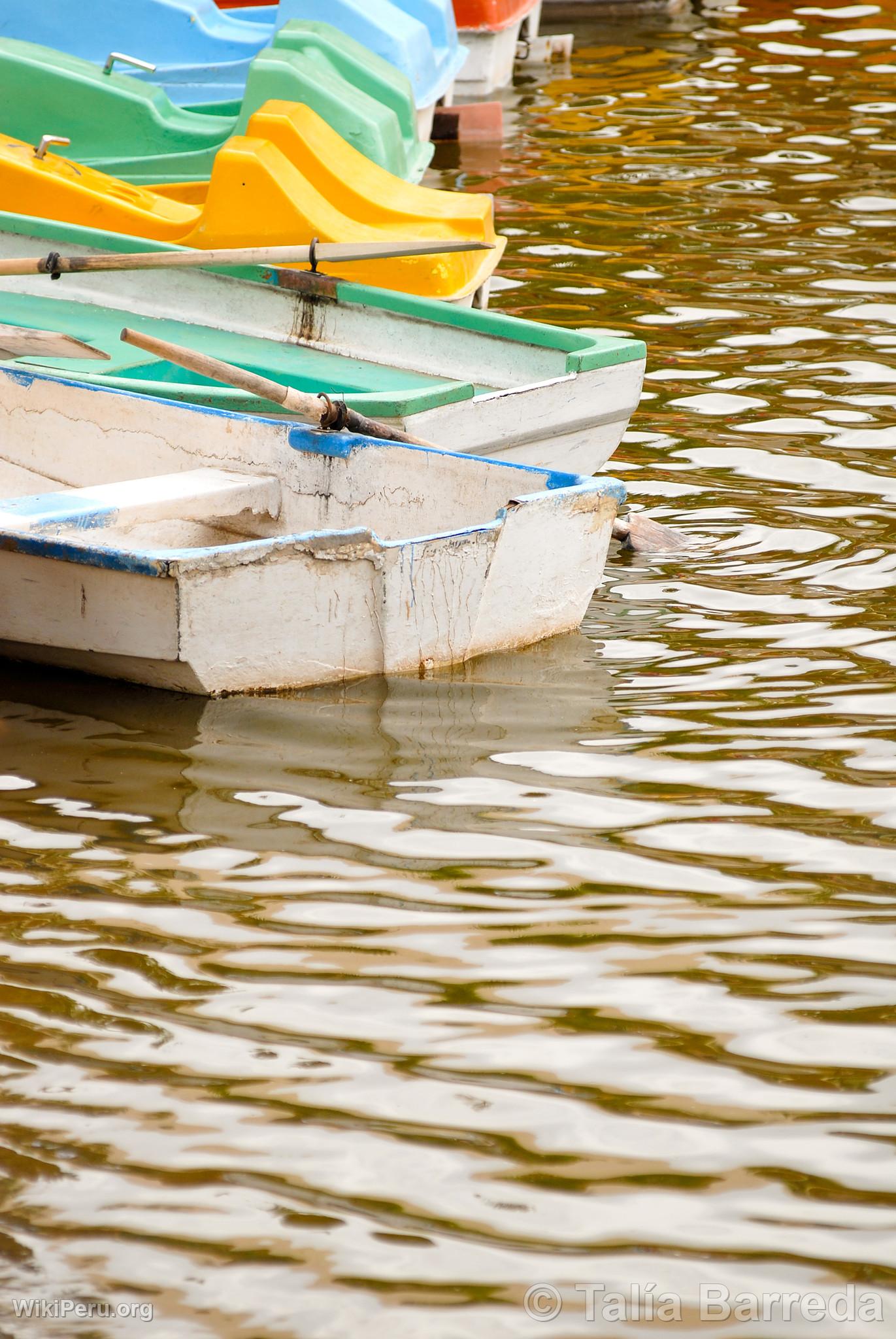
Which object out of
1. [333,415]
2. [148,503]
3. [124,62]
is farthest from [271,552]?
[124,62]

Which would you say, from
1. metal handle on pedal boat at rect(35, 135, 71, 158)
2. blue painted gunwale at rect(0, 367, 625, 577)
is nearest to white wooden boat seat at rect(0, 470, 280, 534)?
blue painted gunwale at rect(0, 367, 625, 577)

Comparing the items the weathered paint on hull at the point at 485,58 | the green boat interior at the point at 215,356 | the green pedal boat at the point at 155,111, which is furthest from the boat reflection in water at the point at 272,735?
the weathered paint on hull at the point at 485,58

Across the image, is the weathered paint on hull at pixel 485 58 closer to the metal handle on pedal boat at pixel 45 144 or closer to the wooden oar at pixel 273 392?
the metal handle on pedal boat at pixel 45 144

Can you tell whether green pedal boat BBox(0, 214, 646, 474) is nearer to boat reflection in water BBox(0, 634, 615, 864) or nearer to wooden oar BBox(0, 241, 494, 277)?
wooden oar BBox(0, 241, 494, 277)

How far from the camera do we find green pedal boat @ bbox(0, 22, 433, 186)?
8156mm

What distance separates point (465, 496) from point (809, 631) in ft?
3.42

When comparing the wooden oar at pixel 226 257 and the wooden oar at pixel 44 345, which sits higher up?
the wooden oar at pixel 226 257

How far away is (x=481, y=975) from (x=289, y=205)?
4.34 metres

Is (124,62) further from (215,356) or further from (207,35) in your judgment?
(215,356)

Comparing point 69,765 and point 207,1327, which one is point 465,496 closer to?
point 69,765

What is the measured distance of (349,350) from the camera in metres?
6.28

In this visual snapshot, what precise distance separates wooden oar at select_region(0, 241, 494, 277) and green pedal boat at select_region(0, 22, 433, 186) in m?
2.51

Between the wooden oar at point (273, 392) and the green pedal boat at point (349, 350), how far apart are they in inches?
8.1

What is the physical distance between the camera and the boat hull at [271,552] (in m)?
4.22
